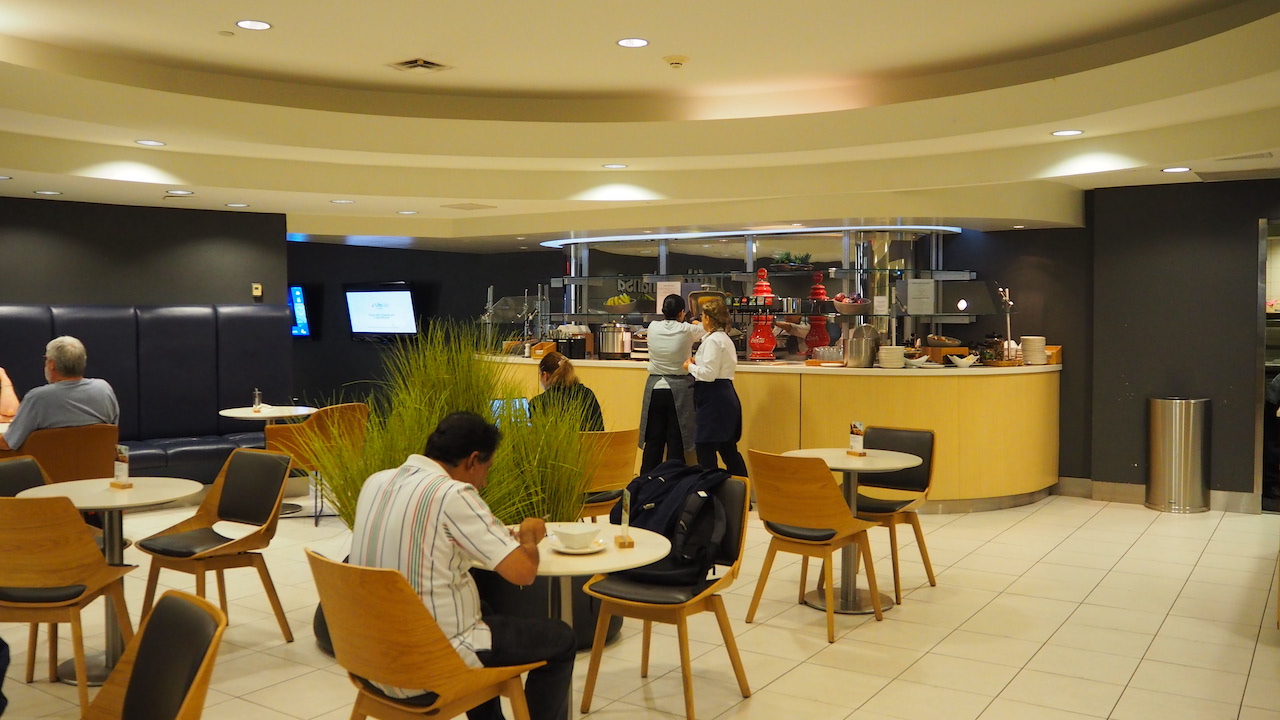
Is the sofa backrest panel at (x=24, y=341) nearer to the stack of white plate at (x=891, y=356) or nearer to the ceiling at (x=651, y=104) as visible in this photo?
the ceiling at (x=651, y=104)

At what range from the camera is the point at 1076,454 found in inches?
332

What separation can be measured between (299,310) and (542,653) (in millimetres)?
10463

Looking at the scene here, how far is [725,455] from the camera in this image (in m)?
7.25

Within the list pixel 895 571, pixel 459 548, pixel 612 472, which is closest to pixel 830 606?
pixel 895 571

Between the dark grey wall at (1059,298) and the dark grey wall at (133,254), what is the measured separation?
6.45 m

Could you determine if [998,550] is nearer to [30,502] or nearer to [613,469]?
[613,469]

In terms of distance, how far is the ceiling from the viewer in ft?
16.2

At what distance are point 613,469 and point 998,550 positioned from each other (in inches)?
105

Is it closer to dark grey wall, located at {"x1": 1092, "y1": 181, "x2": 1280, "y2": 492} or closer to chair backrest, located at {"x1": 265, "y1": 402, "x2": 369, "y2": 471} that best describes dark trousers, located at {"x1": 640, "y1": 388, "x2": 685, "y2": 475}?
chair backrest, located at {"x1": 265, "y1": 402, "x2": 369, "y2": 471}

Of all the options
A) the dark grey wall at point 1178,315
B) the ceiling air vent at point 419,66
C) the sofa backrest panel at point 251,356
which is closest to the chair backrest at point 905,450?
the dark grey wall at point 1178,315

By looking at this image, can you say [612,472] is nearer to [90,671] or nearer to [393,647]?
[90,671]

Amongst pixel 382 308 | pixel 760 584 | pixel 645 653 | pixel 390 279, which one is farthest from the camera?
pixel 390 279

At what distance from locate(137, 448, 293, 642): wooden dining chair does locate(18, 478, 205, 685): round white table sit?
183 millimetres

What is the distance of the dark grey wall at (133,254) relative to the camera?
26.4ft
